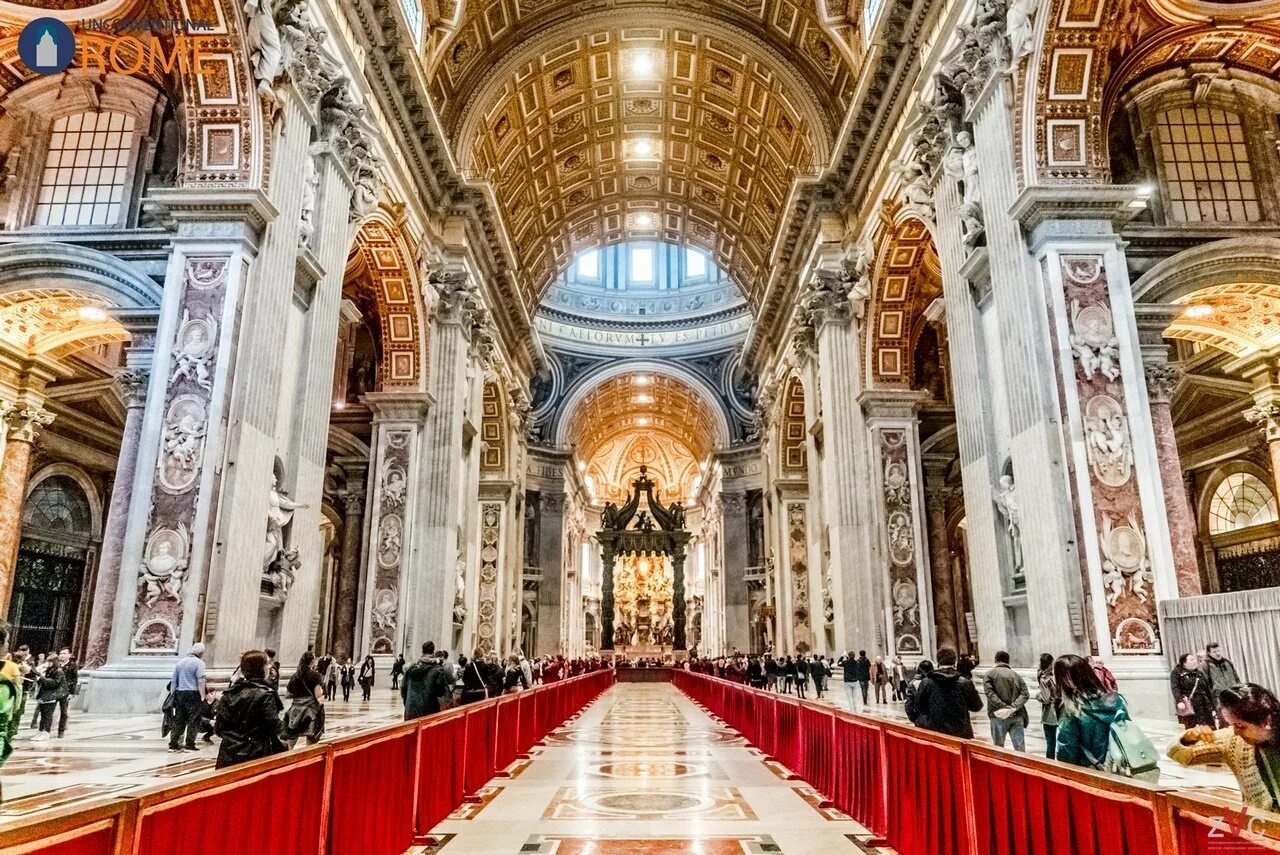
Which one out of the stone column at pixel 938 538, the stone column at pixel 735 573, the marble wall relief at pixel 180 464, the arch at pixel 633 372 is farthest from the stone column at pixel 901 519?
the arch at pixel 633 372

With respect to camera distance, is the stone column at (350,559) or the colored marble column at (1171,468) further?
the stone column at (350,559)

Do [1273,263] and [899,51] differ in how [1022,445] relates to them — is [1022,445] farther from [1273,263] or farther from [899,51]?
[899,51]

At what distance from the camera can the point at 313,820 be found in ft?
11.1

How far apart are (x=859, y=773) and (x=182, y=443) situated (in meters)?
7.18

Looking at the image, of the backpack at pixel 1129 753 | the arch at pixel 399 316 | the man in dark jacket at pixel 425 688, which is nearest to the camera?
the backpack at pixel 1129 753

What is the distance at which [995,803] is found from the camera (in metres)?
3.43

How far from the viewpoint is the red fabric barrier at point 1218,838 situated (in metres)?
1.89

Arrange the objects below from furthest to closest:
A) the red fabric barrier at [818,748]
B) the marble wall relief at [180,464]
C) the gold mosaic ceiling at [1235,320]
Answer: the gold mosaic ceiling at [1235,320] < the marble wall relief at [180,464] < the red fabric barrier at [818,748]

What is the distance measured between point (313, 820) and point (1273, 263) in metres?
12.1

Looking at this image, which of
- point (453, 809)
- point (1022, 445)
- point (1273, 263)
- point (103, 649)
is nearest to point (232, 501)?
point (103, 649)

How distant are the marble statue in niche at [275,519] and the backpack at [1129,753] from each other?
830 cm

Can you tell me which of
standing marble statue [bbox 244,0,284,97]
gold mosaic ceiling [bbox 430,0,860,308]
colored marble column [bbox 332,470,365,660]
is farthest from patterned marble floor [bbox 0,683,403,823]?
gold mosaic ceiling [bbox 430,0,860,308]

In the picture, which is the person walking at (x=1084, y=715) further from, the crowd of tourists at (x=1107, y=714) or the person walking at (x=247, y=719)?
the person walking at (x=247, y=719)

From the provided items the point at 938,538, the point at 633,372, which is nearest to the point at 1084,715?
the point at 938,538
